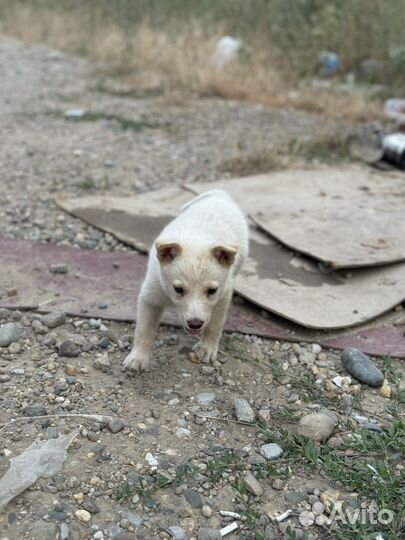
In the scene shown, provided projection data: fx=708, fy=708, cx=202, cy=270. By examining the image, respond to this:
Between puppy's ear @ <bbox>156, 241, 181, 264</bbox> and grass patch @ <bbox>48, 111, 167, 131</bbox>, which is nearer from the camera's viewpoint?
puppy's ear @ <bbox>156, 241, 181, 264</bbox>

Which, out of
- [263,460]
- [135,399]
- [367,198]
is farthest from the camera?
[367,198]

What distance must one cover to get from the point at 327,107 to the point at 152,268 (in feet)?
17.1

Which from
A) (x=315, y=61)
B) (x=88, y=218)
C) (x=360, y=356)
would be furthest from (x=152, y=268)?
(x=315, y=61)

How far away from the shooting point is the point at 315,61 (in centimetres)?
945

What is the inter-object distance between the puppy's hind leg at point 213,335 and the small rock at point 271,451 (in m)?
0.69

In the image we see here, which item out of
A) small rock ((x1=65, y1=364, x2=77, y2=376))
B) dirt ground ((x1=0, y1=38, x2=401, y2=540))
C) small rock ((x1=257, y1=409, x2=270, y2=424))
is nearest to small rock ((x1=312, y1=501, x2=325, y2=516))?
dirt ground ((x1=0, y1=38, x2=401, y2=540))

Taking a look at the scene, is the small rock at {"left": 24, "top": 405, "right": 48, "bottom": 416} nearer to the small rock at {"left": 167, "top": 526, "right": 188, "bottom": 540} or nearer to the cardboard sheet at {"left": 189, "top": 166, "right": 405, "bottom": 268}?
the small rock at {"left": 167, "top": 526, "right": 188, "bottom": 540}

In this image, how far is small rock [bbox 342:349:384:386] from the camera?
3328mm

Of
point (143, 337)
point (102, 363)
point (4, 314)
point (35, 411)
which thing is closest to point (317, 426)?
point (143, 337)

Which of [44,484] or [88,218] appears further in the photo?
[88,218]

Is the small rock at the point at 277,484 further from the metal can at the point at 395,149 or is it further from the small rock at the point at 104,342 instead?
the metal can at the point at 395,149

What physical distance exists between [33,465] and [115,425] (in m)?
0.39

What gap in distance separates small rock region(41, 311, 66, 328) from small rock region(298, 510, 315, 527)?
1.68m

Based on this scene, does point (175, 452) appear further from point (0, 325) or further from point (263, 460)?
point (0, 325)
